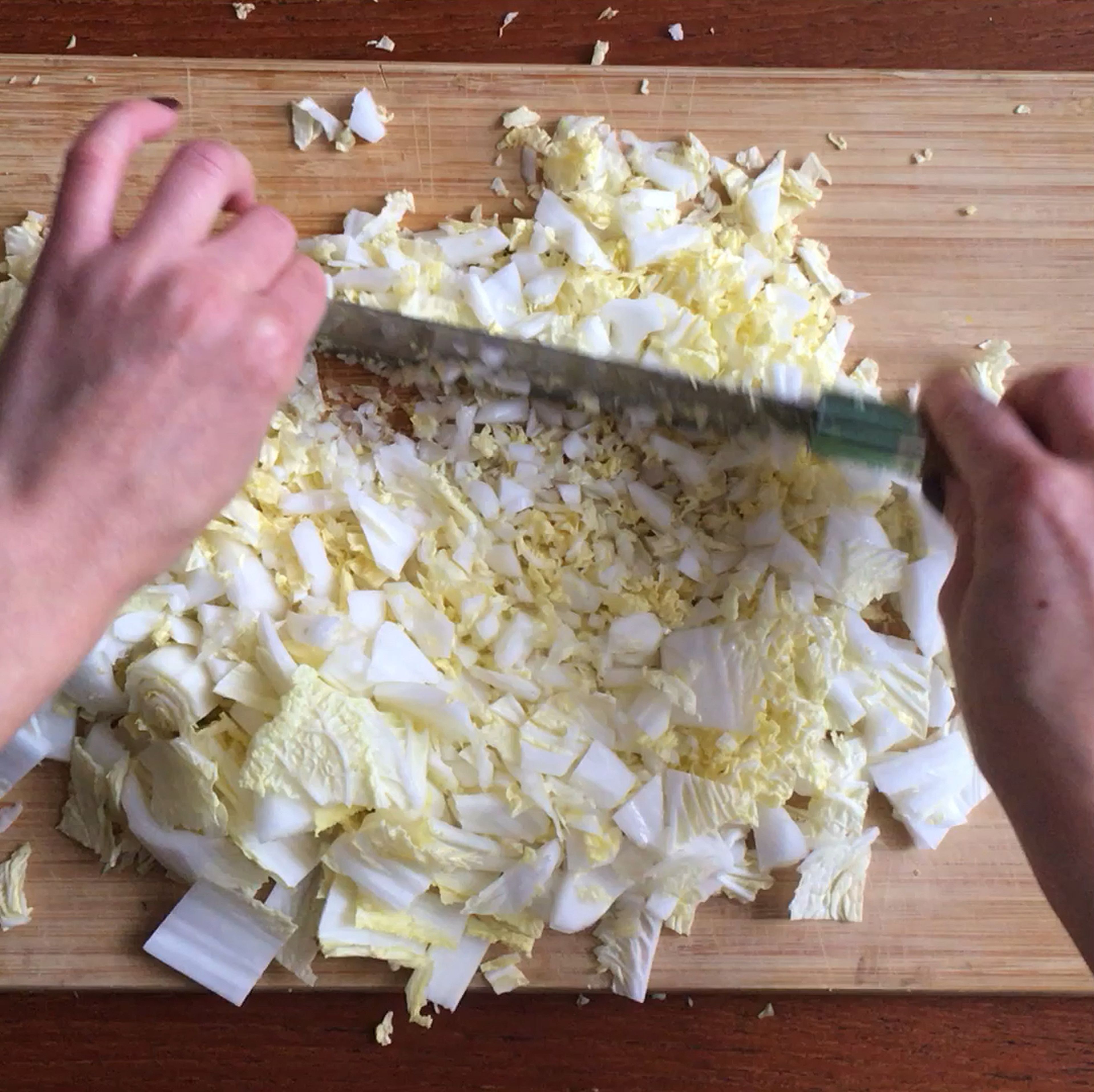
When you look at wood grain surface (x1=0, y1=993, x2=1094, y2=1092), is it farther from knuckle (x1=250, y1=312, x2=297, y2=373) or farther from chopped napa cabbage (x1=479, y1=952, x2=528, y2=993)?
knuckle (x1=250, y1=312, x2=297, y2=373)

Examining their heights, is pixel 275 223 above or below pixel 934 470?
above

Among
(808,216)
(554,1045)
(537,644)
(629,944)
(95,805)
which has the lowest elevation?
(554,1045)

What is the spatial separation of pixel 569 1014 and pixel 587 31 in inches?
38.1

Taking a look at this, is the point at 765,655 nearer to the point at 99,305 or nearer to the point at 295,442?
the point at 295,442

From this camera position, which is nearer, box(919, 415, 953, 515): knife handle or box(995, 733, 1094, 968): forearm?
box(995, 733, 1094, 968): forearm

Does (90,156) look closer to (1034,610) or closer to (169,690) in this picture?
(169,690)

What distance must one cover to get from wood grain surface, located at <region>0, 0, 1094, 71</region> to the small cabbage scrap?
78 cm

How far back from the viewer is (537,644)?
3.09ft

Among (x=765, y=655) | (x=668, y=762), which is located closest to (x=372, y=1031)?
(x=668, y=762)

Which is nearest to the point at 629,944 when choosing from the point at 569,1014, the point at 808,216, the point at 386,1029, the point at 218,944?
the point at 569,1014

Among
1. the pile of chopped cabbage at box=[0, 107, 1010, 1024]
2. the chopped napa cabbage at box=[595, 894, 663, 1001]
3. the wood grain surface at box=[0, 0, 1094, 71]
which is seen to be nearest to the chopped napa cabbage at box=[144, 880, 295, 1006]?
the pile of chopped cabbage at box=[0, 107, 1010, 1024]

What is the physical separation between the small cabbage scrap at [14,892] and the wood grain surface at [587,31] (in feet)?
2.55

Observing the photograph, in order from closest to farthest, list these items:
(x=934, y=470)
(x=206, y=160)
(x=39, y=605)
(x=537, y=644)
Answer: (x=39, y=605) < (x=206, y=160) < (x=934, y=470) < (x=537, y=644)

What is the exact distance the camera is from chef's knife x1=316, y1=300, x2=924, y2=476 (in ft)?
2.77
